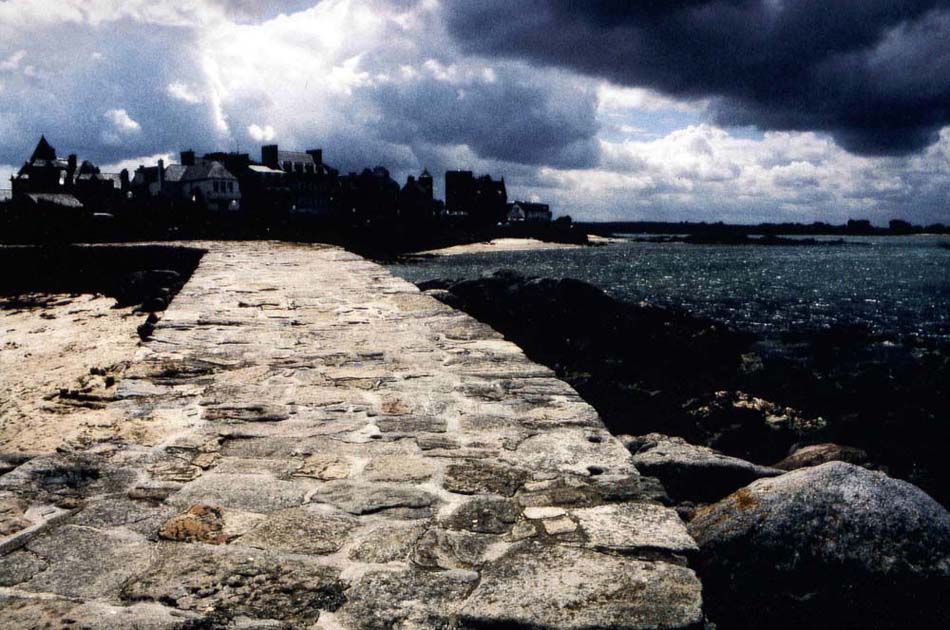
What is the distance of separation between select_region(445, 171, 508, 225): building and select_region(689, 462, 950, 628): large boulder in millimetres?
97718

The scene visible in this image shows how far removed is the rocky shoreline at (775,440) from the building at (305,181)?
61.2 m

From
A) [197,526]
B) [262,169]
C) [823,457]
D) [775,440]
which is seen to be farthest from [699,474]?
[262,169]

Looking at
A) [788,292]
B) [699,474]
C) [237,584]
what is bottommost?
[788,292]

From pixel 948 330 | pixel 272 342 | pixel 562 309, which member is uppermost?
pixel 272 342

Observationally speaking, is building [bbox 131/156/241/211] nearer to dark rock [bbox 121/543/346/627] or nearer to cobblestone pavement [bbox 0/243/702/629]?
cobblestone pavement [bbox 0/243/702/629]

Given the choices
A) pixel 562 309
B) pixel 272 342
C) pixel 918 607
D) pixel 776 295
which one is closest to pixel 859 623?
pixel 918 607

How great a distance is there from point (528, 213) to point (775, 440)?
11631 centimetres

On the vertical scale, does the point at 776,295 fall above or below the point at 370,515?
below

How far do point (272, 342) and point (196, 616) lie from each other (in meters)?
3.43

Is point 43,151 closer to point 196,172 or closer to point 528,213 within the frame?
point 196,172

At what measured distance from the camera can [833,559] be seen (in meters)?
A: 3.27

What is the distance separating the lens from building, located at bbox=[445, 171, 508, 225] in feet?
334

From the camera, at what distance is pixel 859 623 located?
3.23 meters

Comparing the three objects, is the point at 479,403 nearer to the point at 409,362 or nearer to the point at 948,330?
the point at 409,362
